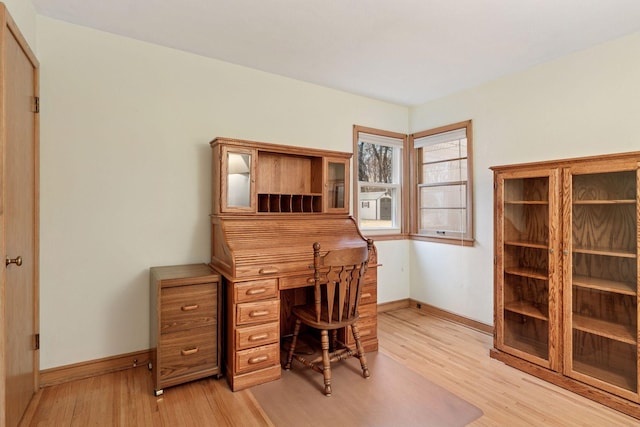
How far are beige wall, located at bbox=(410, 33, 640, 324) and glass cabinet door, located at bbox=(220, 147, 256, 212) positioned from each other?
2322 mm

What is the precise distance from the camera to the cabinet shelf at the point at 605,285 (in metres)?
2.10

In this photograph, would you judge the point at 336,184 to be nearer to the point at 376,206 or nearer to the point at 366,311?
the point at 376,206

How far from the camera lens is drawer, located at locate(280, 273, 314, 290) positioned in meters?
2.39

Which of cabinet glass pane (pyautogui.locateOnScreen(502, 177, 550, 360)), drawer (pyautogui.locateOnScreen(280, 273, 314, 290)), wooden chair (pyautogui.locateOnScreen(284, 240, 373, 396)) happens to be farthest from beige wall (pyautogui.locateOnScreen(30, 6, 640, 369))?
wooden chair (pyautogui.locateOnScreen(284, 240, 373, 396))

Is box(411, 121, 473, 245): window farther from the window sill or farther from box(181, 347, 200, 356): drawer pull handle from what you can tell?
box(181, 347, 200, 356): drawer pull handle

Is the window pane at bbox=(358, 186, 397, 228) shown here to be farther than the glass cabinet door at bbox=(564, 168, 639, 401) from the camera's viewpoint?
Yes

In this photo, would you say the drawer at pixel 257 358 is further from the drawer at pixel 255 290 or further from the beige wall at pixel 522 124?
the beige wall at pixel 522 124

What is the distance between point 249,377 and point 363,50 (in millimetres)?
2661

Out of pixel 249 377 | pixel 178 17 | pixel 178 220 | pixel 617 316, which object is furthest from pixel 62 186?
pixel 617 316

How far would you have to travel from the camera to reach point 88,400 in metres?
2.08

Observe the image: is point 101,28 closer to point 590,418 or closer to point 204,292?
point 204,292

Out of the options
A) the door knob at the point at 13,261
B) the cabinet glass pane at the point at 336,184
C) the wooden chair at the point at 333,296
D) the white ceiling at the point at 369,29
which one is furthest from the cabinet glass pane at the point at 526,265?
the door knob at the point at 13,261

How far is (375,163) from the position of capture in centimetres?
399

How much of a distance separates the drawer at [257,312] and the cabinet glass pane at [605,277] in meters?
2.15
